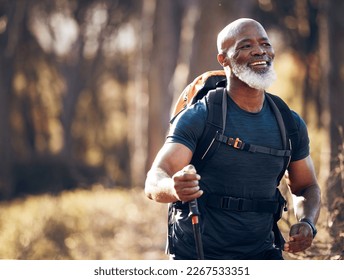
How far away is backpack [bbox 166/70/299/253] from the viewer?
Answer: 15.9ft

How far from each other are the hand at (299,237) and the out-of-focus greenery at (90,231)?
21.5 feet

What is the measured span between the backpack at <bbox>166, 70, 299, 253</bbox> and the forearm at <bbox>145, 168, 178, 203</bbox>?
0.25m

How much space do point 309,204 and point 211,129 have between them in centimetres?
78

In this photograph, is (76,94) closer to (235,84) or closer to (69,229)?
(69,229)

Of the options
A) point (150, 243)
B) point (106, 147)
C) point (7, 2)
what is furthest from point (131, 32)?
point (150, 243)

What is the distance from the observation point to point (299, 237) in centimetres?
497

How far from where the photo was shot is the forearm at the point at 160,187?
14.8 ft

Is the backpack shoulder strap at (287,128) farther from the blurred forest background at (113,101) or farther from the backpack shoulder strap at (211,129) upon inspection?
the blurred forest background at (113,101)

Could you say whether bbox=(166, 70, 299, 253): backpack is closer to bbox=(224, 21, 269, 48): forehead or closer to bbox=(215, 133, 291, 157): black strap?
bbox=(215, 133, 291, 157): black strap

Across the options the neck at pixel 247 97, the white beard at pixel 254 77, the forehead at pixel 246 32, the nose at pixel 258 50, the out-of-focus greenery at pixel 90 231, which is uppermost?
the forehead at pixel 246 32

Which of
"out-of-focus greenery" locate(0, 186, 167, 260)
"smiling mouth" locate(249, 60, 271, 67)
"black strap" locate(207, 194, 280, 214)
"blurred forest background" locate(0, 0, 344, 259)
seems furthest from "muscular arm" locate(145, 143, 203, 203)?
"out-of-focus greenery" locate(0, 186, 167, 260)

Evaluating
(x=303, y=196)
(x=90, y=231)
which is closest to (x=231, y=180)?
(x=303, y=196)

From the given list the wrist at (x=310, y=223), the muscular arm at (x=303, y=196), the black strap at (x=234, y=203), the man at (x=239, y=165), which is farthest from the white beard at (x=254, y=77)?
the wrist at (x=310, y=223)

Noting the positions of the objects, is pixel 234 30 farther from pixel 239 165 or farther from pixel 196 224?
pixel 196 224
